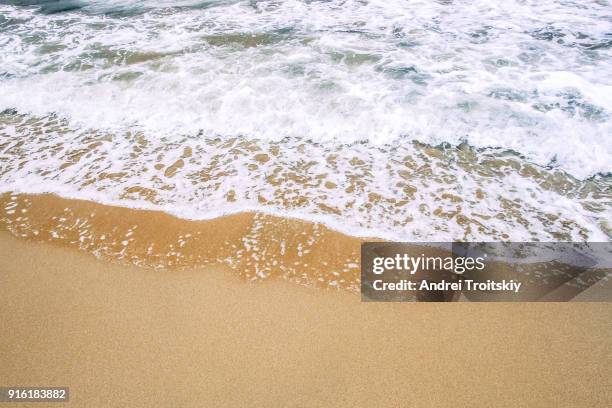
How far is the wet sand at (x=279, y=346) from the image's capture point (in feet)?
7.00

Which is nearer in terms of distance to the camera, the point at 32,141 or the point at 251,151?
the point at 251,151

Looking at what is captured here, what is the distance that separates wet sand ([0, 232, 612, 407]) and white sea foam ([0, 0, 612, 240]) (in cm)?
74

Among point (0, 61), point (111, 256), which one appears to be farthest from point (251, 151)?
point (0, 61)

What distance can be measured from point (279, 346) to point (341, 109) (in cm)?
302

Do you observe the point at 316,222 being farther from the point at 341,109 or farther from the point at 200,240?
the point at 341,109

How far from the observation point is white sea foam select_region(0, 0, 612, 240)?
11.1 feet

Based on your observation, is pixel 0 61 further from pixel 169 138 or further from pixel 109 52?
pixel 169 138

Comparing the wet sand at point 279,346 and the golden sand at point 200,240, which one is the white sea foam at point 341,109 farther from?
the wet sand at point 279,346

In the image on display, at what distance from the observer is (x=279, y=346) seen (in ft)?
7.75

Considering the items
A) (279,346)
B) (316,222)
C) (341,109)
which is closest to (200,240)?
(316,222)

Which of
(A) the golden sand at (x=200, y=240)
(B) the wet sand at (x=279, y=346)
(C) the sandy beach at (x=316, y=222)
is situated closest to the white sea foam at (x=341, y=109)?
(C) the sandy beach at (x=316, y=222)

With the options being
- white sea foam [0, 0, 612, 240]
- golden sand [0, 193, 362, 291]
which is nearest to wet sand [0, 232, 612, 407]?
golden sand [0, 193, 362, 291]

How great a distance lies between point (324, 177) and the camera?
363cm

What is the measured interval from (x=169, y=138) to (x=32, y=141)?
160 cm
